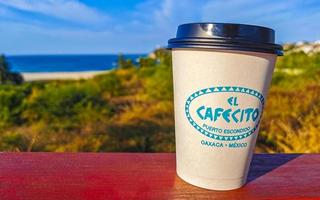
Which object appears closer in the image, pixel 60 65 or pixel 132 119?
pixel 132 119

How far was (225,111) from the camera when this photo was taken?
60 cm

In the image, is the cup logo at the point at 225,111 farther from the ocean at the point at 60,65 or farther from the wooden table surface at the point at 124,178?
the ocean at the point at 60,65

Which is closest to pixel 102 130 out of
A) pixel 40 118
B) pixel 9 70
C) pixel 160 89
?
pixel 40 118

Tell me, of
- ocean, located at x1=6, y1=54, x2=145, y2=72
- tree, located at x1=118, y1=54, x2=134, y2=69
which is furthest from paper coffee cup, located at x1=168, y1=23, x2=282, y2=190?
ocean, located at x1=6, y1=54, x2=145, y2=72

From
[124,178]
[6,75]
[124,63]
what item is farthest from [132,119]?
[6,75]

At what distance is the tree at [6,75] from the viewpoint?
10.0 metres

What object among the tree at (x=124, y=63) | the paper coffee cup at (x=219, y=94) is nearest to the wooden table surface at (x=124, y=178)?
the paper coffee cup at (x=219, y=94)

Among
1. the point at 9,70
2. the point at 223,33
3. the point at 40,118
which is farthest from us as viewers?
the point at 9,70

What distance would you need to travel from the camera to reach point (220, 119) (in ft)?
1.98

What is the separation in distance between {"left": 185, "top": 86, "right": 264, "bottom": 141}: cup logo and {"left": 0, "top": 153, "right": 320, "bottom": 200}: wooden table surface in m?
0.12

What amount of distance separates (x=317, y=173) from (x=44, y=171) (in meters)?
0.59

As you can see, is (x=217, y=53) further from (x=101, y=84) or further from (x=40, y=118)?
Result: (x=101, y=84)

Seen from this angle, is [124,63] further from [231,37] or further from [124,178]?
[231,37]

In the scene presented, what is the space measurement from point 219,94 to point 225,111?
33 millimetres
